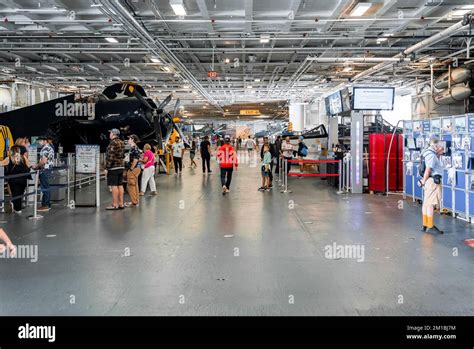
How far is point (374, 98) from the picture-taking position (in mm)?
14273

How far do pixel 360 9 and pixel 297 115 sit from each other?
26372 millimetres

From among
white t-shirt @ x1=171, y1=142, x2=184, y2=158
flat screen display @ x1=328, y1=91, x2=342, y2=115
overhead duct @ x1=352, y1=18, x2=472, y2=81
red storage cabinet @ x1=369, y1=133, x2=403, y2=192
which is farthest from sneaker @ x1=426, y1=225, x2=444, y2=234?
white t-shirt @ x1=171, y1=142, x2=184, y2=158

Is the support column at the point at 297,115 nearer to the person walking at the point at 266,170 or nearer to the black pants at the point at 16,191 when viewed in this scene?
the person walking at the point at 266,170

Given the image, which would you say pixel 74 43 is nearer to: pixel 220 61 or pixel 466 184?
pixel 220 61

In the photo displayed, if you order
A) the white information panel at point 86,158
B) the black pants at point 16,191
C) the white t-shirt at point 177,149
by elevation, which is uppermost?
the white t-shirt at point 177,149

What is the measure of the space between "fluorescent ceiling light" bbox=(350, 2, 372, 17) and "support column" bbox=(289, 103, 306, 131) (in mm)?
25335

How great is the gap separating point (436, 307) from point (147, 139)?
1417cm

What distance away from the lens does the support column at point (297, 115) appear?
3747cm

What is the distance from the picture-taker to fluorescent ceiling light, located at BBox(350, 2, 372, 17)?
1122 cm

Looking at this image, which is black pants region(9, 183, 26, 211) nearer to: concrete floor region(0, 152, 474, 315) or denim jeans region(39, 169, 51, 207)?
denim jeans region(39, 169, 51, 207)

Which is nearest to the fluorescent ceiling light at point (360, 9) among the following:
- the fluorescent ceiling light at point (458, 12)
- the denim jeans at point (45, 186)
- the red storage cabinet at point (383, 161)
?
the fluorescent ceiling light at point (458, 12)

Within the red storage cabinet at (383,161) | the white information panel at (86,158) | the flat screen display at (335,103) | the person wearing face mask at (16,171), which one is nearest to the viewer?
the person wearing face mask at (16,171)

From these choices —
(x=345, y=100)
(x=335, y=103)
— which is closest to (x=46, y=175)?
(x=345, y=100)

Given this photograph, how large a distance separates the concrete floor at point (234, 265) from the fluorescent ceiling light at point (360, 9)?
5190mm
